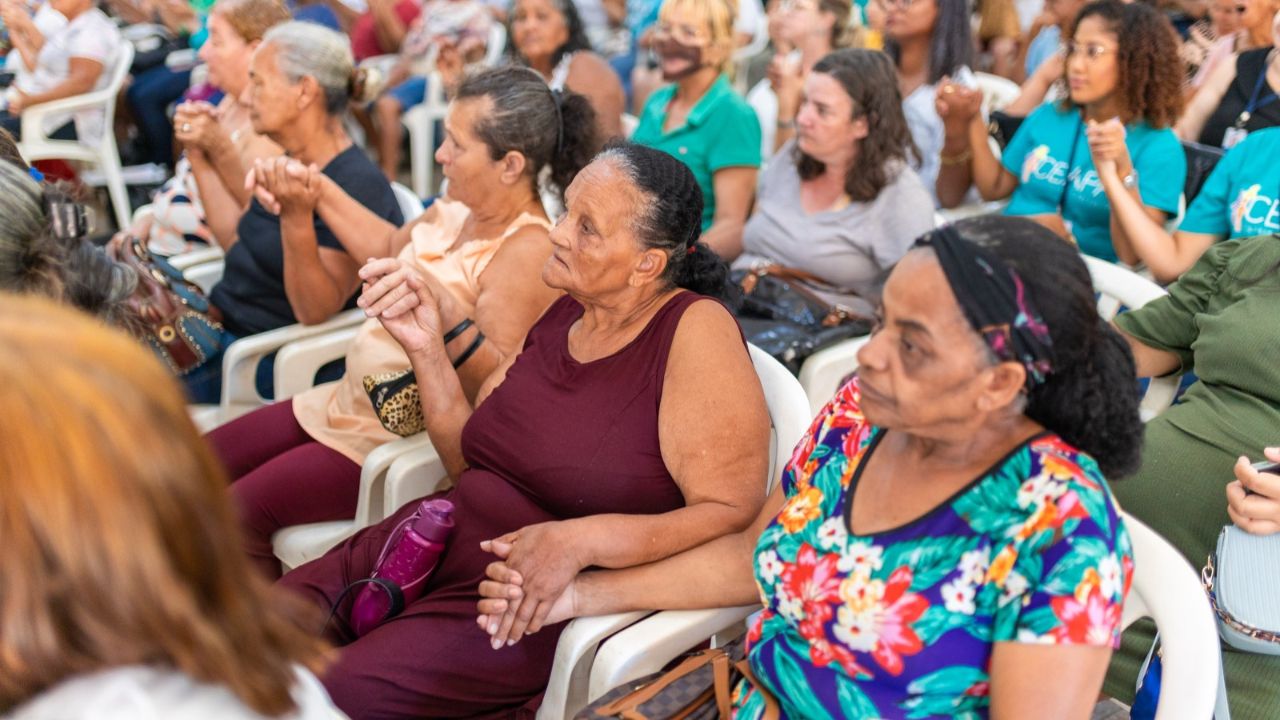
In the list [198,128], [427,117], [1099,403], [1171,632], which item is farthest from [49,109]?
[1171,632]

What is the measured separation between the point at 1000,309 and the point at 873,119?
71.6 inches

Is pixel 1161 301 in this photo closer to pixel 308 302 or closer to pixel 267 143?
pixel 308 302

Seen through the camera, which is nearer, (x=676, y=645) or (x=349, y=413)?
(x=676, y=645)

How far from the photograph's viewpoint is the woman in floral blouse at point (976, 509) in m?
1.25

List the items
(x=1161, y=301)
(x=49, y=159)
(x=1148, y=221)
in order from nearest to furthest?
1. (x=1161, y=301)
2. (x=1148, y=221)
3. (x=49, y=159)

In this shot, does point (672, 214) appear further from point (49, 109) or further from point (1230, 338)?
point (49, 109)

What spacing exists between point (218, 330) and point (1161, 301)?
87.3 inches

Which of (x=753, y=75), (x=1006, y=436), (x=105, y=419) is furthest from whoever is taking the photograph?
(x=753, y=75)

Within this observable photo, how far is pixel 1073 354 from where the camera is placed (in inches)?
52.0

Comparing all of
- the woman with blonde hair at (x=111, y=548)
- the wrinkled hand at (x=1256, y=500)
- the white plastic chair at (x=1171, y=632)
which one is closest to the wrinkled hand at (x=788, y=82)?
the wrinkled hand at (x=1256, y=500)

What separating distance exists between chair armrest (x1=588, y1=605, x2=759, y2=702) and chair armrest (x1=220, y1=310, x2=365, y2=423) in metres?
1.48

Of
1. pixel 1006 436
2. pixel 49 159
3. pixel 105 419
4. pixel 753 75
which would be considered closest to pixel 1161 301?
pixel 1006 436

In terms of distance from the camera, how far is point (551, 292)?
2.35 m

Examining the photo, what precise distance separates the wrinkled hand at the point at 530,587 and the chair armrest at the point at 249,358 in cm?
132
